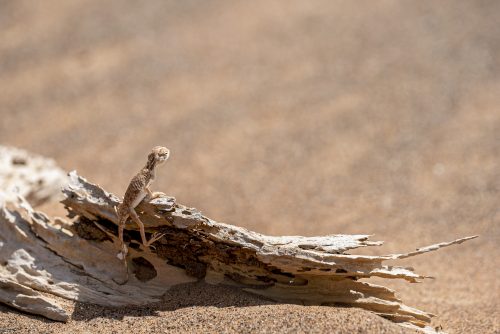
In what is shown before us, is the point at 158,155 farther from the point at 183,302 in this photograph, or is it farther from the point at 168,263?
the point at 183,302

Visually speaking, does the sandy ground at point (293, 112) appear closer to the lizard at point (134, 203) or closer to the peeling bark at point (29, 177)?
the lizard at point (134, 203)

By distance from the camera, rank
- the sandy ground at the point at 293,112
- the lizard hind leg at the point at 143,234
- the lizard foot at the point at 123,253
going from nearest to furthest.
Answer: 1. the lizard hind leg at the point at 143,234
2. the lizard foot at the point at 123,253
3. the sandy ground at the point at 293,112

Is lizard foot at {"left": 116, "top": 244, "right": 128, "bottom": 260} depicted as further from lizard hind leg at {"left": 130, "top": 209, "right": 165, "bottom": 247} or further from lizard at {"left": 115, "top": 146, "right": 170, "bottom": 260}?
lizard hind leg at {"left": 130, "top": 209, "right": 165, "bottom": 247}

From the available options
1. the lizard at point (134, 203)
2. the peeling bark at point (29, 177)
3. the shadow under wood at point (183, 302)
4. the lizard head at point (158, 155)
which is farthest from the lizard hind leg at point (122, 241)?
the peeling bark at point (29, 177)

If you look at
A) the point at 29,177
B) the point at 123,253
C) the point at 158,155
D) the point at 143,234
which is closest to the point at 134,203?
the point at 143,234

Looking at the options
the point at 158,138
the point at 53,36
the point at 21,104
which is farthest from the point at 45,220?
the point at 53,36

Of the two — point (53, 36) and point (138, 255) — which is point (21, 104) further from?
point (138, 255)
